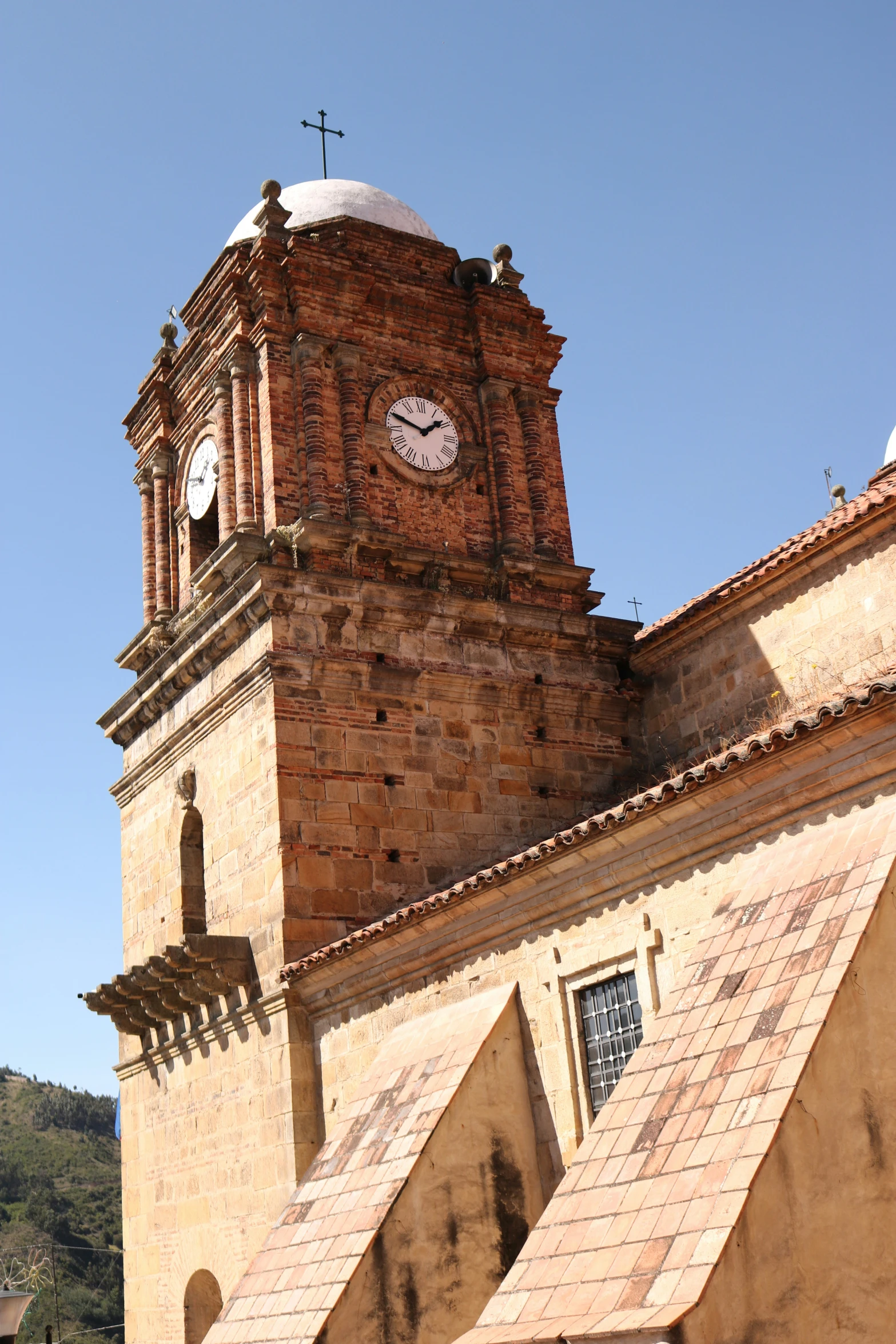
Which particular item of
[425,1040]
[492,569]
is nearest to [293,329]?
[492,569]

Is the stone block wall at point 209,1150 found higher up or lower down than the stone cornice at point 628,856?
lower down

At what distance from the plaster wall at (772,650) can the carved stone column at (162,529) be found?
19.0ft

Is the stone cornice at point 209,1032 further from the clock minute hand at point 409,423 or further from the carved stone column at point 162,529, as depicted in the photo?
the clock minute hand at point 409,423

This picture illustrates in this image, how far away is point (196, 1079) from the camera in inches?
580

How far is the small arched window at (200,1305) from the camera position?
14438mm

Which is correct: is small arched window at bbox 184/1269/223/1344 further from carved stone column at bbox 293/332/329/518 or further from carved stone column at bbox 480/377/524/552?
carved stone column at bbox 480/377/524/552

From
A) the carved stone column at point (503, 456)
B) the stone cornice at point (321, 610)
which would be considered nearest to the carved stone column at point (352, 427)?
the stone cornice at point (321, 610)

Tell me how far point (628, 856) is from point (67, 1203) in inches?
1745

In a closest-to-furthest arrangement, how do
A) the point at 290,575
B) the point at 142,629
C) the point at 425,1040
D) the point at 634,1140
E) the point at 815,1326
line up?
1. the point at 815,1326
2. the point at 634,1140
3. the point at 425,1040
4. the point at 290,575
5. the point at 142,629

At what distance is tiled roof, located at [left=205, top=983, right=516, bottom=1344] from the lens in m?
9.48

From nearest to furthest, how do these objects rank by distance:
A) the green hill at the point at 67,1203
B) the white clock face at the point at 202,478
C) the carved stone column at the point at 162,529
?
1. the white clock face at the point at 202,478
2. the carved stone column at the point at 162,529
3. the green hill at the point at 67,1203

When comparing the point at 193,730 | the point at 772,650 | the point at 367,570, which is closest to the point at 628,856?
the point at 772,650

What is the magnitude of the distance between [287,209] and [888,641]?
9.69m

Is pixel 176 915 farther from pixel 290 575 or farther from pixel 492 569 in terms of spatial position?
pixel 492 569
